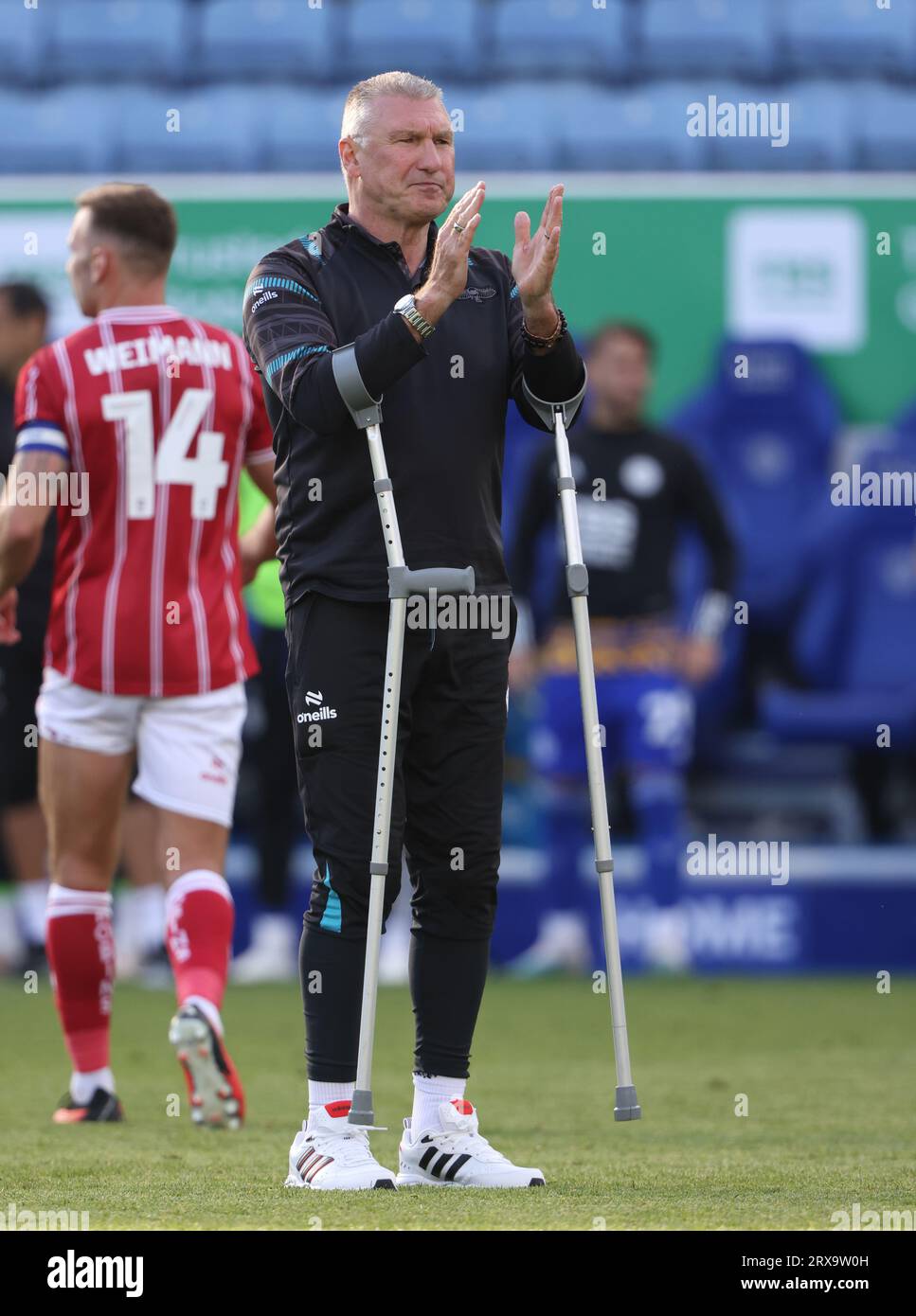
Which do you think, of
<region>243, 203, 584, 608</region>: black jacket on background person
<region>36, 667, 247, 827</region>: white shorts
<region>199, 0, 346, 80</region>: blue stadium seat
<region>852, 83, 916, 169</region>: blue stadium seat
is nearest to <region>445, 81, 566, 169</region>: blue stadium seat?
<region>199, 0, 346, 80</region>: blue stadium seat

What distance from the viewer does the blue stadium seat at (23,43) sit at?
1166cm

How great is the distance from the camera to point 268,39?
11539mm

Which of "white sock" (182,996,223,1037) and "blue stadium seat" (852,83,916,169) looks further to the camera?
"blue stadium seat" (852,83,916,169)

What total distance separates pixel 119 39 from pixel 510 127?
7.84 ft

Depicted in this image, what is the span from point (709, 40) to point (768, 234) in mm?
2333

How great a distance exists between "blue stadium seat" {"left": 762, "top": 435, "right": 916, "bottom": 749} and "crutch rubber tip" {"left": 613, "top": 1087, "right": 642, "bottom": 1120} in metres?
5.90

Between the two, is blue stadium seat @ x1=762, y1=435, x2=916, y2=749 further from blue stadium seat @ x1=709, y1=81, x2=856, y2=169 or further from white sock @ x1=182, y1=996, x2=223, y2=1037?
white sock @ x1=182, y1=996, x2=223, y2=1037

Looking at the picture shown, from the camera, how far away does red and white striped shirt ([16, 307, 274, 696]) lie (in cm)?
507

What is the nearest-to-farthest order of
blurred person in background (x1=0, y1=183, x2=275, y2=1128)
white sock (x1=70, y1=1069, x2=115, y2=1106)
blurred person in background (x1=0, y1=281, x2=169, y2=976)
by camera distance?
blurred person in background (x1=0, y1=183, x2=275, y2=1128) → white sock (x1=70, y1=1069, x2=115, y2=1106) → blurred person in background (x1=0, y1=281, x2=169, y2=976)

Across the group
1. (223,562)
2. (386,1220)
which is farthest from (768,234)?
(386,1220)

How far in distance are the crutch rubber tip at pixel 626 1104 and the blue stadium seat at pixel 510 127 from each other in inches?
273

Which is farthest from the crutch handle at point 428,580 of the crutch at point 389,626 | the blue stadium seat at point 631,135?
the blue stadium seat at point 631,135

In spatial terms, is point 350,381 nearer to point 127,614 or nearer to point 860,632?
point 127,614

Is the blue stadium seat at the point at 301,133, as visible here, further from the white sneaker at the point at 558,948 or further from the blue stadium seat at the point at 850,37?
the white sneaker at the point at 558,948
